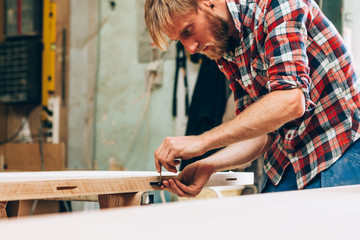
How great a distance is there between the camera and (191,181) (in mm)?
1474

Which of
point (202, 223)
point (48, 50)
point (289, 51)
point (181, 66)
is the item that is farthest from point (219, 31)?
point (48, 50)

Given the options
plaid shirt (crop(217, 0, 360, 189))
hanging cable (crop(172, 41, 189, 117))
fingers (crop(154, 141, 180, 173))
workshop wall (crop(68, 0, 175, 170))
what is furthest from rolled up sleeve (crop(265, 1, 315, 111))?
workshop wall (crop(68, 0, 175, 170))

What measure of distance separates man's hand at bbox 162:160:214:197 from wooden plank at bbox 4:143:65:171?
108 inches

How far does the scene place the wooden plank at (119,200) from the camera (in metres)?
1.29

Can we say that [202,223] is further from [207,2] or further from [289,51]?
[207,2]

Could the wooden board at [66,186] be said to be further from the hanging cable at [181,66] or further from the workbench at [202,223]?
the hanging cable at [181,66]

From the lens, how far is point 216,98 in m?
3.07

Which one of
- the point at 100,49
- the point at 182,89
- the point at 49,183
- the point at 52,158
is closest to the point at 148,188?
the point at 49,183

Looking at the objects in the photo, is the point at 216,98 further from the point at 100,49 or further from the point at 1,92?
the point at 1,92

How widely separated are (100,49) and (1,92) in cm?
125

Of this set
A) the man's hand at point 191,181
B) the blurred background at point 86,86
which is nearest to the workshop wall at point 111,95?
the blurred background at point 86,86

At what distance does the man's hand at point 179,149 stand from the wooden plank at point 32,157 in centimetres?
285

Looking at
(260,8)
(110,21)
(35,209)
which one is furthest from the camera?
(110,21)

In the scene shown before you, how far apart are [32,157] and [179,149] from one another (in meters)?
3.14
